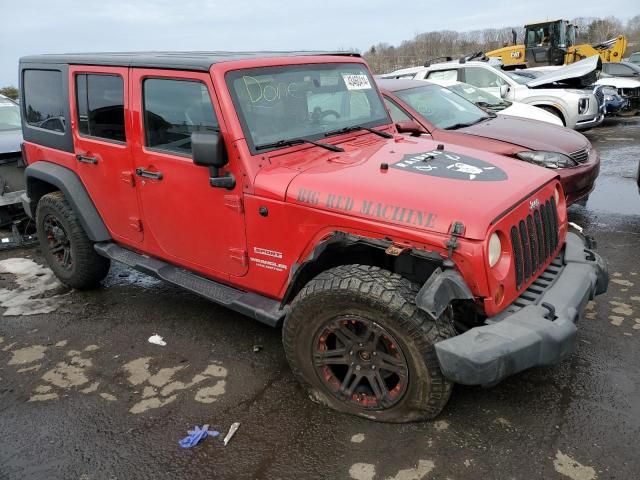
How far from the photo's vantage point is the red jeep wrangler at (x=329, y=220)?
2570 millimetres

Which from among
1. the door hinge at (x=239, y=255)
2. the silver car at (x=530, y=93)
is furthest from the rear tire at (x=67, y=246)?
the silver car at (x=530, y=93)

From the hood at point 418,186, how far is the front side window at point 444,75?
8.08 metres

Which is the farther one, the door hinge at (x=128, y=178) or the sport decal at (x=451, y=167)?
the door hinge at (x=128, y=178)

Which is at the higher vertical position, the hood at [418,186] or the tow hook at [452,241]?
the hood at [418,186]

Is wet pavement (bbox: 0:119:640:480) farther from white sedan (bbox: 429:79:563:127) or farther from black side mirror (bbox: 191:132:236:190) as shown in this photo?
white sedan (bbox: 429:79:563:127)

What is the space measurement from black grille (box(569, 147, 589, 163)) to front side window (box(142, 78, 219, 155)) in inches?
165

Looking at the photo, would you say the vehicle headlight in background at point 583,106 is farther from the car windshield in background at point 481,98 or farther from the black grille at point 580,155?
the black grille at point 580,155

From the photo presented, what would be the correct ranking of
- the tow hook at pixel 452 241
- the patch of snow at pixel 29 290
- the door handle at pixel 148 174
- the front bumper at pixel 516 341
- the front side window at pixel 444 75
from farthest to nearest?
1. the front side window at pixel 444 75
2. the patch of snow at pixel 29 290
3. the door handle at pixel 148 174
4. the tow hook at pixel 452 241
5. the front bumper at pixel 516 341

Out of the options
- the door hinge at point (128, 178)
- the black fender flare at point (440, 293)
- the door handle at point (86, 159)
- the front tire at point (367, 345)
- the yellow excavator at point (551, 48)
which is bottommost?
the front tire at point (367, 345)

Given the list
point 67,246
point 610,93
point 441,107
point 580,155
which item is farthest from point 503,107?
point 610,93

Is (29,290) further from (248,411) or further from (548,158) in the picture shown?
(548,158)

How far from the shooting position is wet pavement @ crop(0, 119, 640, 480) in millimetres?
2641

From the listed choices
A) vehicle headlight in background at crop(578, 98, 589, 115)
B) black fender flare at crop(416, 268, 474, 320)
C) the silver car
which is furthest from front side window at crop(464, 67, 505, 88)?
black fender flare at crop(416, 268, 474, 320)

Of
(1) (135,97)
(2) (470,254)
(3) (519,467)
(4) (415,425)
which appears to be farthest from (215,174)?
(3) (519,467)
